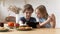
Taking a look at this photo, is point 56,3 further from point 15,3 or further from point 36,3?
point 15,3

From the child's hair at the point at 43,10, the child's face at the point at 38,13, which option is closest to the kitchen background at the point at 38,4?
the child's hair at the point at 43,10

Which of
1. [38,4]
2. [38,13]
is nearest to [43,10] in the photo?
[38,13]

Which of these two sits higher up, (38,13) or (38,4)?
(38,4)

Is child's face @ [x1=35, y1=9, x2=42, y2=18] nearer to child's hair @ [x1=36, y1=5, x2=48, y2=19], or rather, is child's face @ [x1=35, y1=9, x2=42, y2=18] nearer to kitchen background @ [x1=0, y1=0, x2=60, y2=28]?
child's hair @ [x1=36, y1=5, x2=48, y2=19]

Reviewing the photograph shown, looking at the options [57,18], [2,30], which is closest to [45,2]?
[57,18]

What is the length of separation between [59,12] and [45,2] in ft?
1.22

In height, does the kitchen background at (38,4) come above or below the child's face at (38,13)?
above

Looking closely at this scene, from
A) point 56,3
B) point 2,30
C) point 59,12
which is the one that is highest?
point 56,3

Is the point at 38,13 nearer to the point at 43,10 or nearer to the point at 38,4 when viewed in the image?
the point at 43,10

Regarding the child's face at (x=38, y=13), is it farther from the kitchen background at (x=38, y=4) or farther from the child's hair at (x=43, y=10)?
the kitchen background at (x=38, y=4)

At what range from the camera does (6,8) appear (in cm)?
289

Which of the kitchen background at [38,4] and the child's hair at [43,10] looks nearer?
the child's hair at [43,10]

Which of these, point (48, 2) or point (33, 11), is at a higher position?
point (48, 2)

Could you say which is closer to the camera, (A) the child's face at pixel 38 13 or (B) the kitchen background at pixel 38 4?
(A) the child's face at pixel 38 13
